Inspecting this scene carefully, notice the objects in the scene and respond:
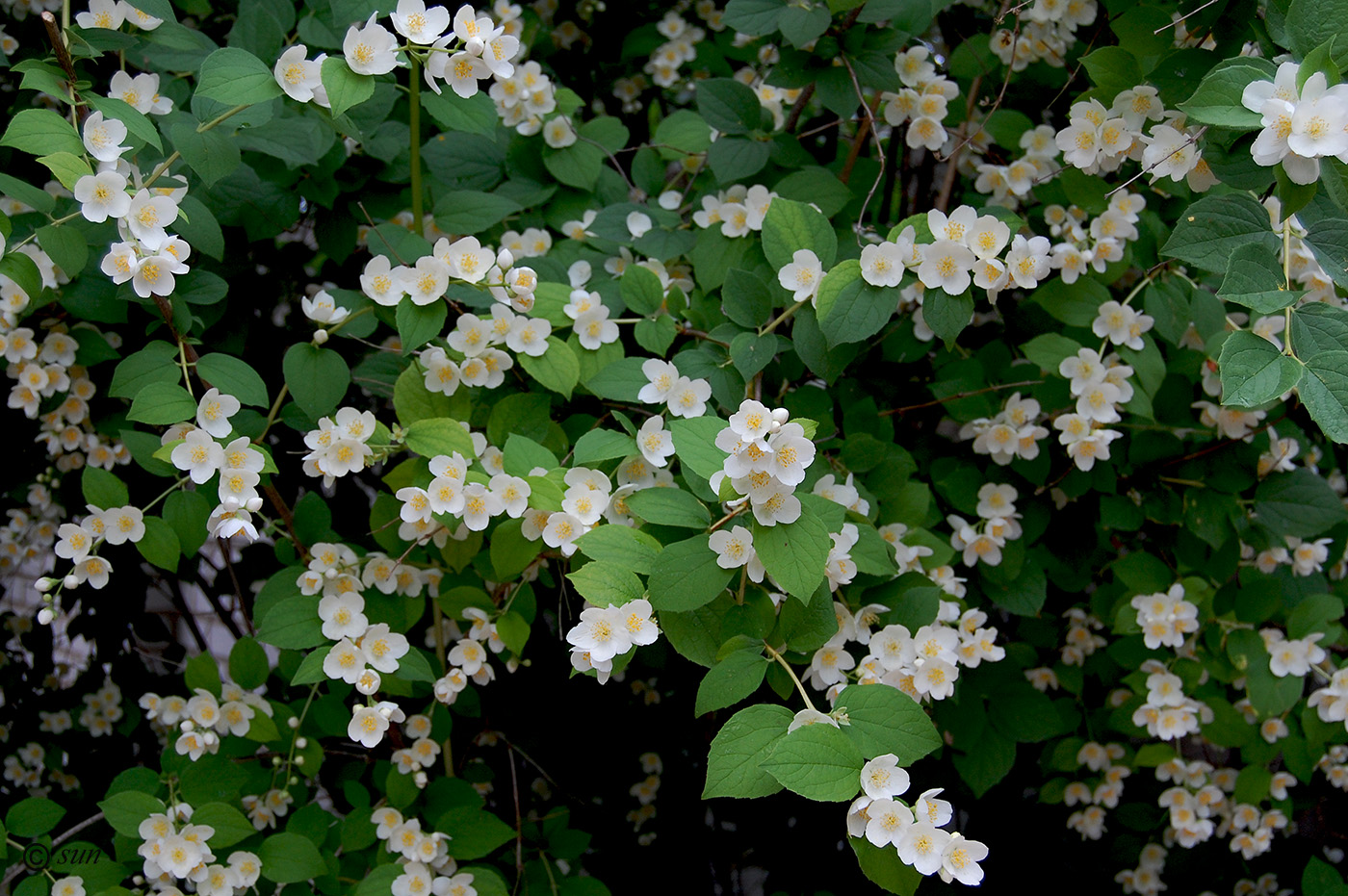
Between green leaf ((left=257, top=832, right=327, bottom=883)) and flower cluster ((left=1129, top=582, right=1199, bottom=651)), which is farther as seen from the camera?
flower cluster ((left=1129, top=582, right=1199, bottom=651))

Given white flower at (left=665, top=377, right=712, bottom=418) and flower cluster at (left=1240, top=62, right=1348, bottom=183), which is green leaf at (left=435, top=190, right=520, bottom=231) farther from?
flower cluster at (left=1240, top=62, right=1348, bottom=183)

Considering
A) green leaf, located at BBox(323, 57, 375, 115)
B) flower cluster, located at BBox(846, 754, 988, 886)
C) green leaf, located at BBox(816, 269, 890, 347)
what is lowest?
flower cluster, located at BBox(846, 754, 988, 886)

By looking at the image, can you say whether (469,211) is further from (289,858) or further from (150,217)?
(289,858)

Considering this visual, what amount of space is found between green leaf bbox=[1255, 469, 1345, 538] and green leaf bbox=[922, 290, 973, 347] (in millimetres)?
801

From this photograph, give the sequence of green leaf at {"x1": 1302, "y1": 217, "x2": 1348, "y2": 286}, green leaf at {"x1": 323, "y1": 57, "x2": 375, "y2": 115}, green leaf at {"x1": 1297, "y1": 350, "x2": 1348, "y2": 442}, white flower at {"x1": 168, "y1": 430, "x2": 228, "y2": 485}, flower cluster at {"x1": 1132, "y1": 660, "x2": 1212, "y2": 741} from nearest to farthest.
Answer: green leaf at {"x1": 1297, "y1": 350, "x2": 1348, "y2": 442}
green leaf at {"x1": 1302, "y1": 217, "x2": 1348, "y2": 286}
green leaf at {"x1": 323, "y1": 57, "x2": 375, "y2": 115}
white flower at {"x1": 168, "y1": 430, "x2": 228, "y2": 485}
flower cluster at {"x1": 1132, "y1": 660, "x2": 1212, "y2": 741}

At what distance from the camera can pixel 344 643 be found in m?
1.28

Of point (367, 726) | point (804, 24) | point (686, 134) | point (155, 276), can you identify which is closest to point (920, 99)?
point (804, 24)

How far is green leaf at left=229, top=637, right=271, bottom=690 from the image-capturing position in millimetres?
1455

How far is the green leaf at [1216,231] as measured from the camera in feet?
3.39

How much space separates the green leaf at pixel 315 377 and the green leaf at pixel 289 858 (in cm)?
63

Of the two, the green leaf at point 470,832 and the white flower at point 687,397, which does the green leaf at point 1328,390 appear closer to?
the white flower at point 687,397

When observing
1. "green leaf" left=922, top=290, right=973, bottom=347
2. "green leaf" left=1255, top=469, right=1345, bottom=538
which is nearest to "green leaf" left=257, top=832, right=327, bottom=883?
"green leaf" left=922, top=290, right=973, bottom=347

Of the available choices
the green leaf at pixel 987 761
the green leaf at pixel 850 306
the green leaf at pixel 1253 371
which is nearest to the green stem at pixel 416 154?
the green leaf at pixel 850 306

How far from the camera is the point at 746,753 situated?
0.98 metres
